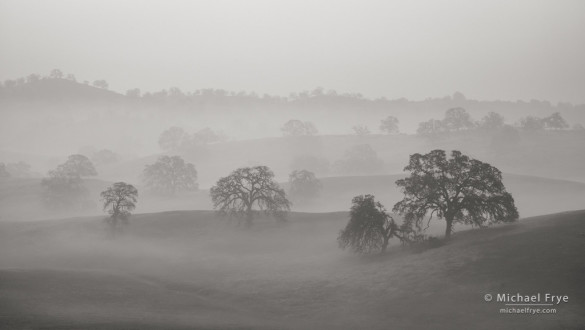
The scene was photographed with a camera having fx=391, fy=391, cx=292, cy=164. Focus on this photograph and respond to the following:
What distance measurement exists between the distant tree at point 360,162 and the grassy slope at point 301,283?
8414 cm

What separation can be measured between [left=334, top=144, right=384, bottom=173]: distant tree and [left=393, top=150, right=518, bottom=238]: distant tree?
88.9 meters

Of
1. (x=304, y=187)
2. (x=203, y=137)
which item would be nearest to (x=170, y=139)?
(x=203, y=137)

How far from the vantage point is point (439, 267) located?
34031 mm

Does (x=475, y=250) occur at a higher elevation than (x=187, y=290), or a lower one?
higher

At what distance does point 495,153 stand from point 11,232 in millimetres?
144040

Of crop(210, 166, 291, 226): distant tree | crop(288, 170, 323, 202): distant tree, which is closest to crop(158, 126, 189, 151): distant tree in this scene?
crop(288, 170, 323, 202): distant tree

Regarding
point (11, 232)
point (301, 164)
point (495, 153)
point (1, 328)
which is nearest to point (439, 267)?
point (1, 328)

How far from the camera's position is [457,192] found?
1759 inches

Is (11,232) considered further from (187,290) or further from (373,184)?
(373,184)

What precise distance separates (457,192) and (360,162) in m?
92.7

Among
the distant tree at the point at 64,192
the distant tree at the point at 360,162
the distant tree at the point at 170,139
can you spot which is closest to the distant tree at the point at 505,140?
the distant tree at the point at 360,162

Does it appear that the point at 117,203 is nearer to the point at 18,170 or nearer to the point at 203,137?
the point at 18,170

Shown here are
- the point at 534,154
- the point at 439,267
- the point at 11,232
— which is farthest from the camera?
the point at 534,154

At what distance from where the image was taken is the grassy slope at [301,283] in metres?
26.0
